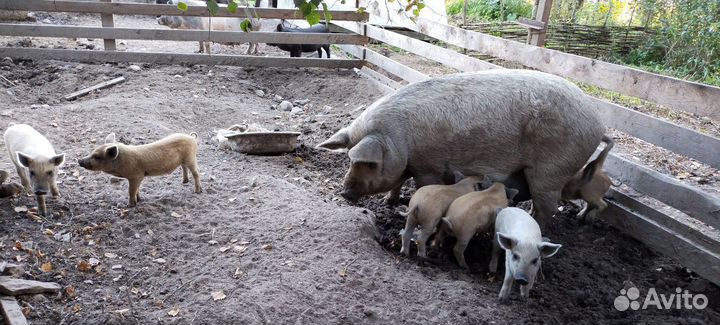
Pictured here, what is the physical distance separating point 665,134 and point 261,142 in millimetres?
3819

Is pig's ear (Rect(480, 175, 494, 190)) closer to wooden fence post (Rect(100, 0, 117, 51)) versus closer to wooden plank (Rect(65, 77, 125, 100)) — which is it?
wooden plank (Rect(65, 77, 125, 100))

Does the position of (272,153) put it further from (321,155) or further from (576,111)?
(576,111)

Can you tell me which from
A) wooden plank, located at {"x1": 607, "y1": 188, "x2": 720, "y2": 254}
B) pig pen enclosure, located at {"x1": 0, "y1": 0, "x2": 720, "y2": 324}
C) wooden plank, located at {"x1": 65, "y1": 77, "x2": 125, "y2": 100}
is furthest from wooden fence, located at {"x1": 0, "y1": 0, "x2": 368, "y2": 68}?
wooden plank, located at {"x1": 607, "y1": 188, "x2": 720, "y2": 254}

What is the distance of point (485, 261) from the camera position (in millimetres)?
4301

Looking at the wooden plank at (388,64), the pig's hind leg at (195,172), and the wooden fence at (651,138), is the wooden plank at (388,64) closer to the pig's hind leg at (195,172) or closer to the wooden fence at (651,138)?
the wooden fence at (651,138)

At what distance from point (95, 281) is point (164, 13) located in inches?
261

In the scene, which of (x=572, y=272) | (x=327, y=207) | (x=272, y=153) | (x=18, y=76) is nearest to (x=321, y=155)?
(x=272, y=153)

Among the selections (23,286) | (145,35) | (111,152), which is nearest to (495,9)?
(145,35)

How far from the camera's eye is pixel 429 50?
8047 mm

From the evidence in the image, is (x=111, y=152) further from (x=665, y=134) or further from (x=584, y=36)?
(x=584, y=36)

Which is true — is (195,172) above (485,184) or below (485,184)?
below

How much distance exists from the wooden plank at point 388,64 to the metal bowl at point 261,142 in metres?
2.22

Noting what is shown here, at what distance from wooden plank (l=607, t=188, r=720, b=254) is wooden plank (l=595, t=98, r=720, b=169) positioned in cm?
50

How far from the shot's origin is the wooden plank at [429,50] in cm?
689
